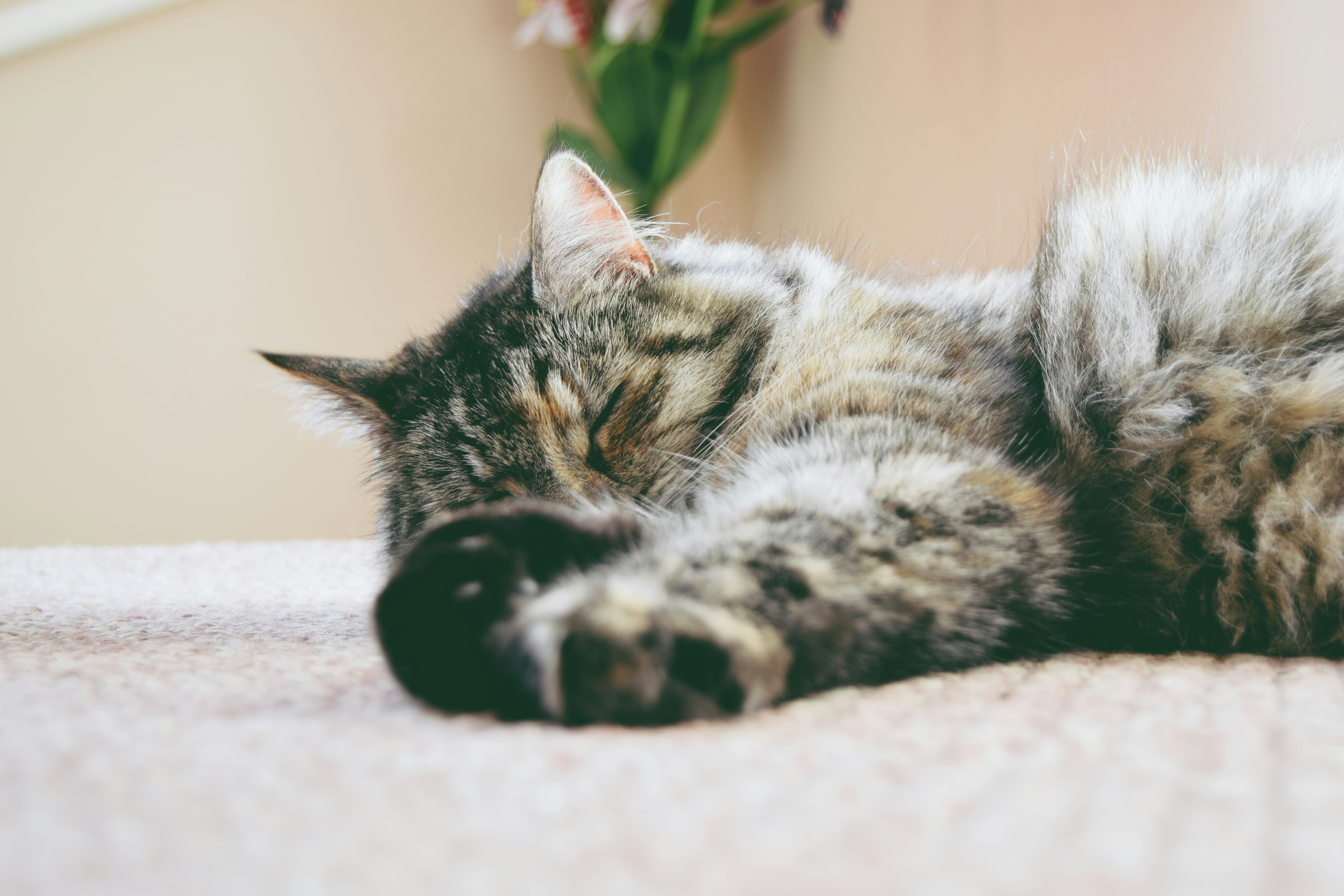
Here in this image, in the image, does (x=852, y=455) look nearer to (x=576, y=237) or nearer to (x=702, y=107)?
(x=576, y=237)

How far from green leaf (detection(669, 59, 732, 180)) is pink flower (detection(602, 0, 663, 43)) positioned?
169 mm

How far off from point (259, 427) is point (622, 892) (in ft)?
7.89

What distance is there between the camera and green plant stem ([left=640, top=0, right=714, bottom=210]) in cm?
225

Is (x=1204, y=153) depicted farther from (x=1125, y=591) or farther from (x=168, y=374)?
(x=168, y=374)

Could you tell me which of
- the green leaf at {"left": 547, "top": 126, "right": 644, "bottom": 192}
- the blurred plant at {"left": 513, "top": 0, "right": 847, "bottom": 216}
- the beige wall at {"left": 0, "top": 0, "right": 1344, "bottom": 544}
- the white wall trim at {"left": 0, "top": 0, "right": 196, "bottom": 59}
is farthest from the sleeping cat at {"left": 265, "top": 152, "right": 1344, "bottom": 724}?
the white wall trim at {"left": 0, "top": 0, "right": 196, "bottom": 59}

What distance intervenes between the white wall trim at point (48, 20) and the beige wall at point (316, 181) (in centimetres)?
5

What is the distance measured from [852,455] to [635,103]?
6.07 feet

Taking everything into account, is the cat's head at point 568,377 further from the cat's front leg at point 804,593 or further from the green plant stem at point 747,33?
the green plant stem at point 747,33

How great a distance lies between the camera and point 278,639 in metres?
0.86

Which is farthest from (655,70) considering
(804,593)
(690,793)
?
(690,793)

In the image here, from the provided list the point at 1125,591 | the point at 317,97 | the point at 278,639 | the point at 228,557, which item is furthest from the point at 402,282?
the point at 1125,591

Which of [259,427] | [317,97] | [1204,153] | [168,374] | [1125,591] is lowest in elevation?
[259,427]

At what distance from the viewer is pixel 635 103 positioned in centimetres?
234

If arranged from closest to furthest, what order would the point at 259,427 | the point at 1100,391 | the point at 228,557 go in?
1. the point at 1100,391
2. the point at 228,557
3. the point at 259,427
